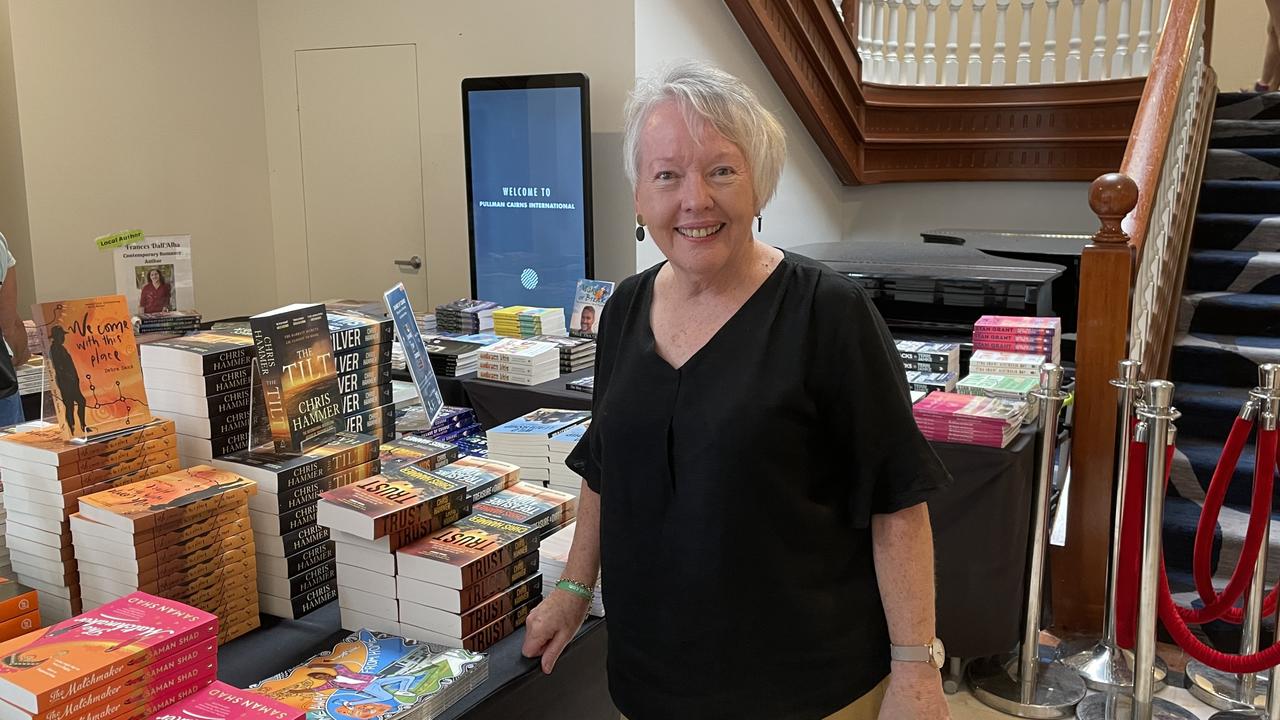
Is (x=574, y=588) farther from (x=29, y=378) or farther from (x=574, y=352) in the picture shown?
(x=29, y=378)

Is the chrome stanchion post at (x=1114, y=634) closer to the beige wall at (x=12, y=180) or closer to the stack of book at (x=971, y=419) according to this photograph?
the stack of book at (x=971, y=419)

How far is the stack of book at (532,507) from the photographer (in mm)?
2078

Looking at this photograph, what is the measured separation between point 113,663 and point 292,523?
0.62 metres

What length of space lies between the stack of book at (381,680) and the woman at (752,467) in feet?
1.08

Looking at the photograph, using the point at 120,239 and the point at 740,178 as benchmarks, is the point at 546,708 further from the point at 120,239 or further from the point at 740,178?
the point at 120,239

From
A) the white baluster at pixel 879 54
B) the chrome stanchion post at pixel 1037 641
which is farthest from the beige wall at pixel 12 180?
the white baluster at pixel 879 54

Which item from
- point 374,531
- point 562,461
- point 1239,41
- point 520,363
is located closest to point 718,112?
point 374,531

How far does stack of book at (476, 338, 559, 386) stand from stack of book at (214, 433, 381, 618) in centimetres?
172

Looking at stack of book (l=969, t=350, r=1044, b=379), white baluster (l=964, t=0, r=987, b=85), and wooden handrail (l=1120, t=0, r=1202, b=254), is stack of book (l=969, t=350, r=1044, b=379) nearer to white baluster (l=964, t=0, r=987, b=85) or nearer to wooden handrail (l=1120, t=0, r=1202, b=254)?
wooden handrail (l=1120, t=0, r=1202, b=254)

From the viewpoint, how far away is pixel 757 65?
603 cm

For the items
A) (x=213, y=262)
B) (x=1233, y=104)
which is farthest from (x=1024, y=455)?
(x=213, y=262)

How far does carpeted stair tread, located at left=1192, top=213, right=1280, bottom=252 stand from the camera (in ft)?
16.3

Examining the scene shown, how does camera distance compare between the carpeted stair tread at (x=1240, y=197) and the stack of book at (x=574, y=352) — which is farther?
the carpeted stair tread at (x=1240, y=197)

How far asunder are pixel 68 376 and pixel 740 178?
4.11 ft
